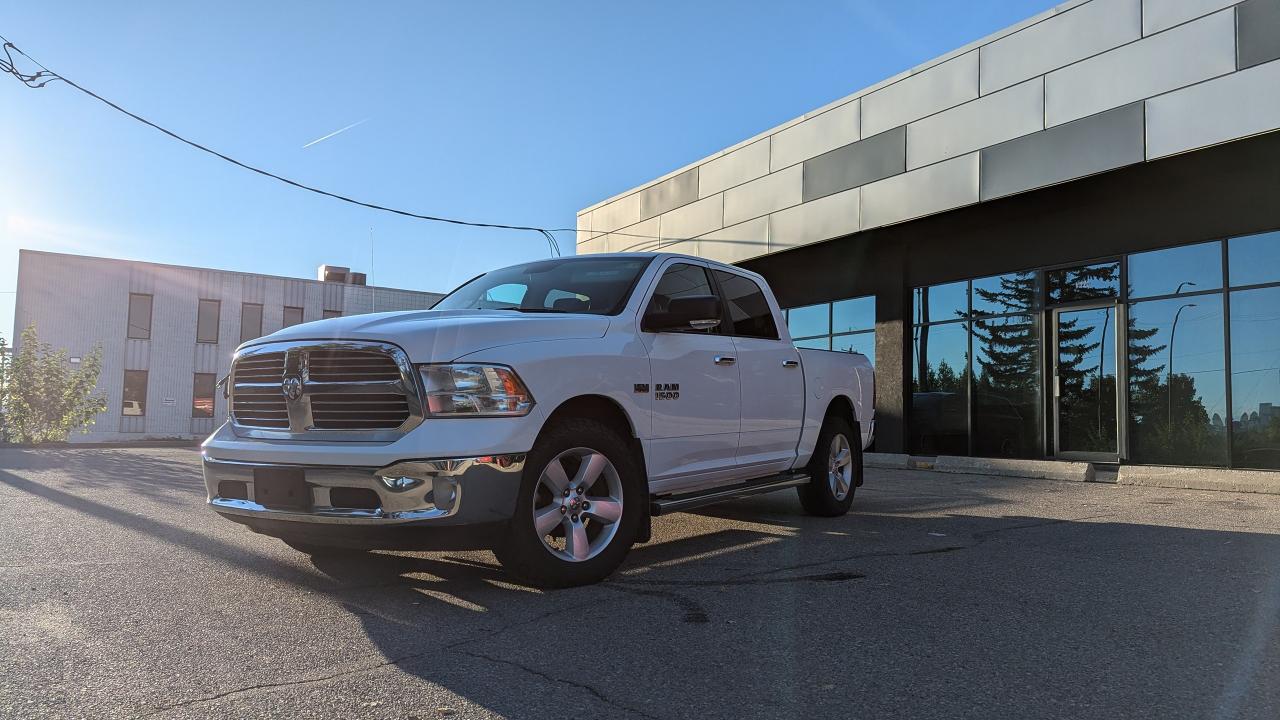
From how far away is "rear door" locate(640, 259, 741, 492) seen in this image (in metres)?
5.31

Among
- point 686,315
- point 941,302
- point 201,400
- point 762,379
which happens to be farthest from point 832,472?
point 201,400

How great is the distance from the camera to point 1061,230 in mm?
14125

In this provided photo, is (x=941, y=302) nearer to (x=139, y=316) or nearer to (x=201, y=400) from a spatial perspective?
(x=201, y=400)

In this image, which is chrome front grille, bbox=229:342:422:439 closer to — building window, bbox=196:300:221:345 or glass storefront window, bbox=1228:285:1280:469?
glass storefront window, bbox=1228:285:1280:469

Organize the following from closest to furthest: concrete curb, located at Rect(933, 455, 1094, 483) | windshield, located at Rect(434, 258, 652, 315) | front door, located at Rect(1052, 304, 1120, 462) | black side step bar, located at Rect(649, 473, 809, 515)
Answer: black side step bar, located at Rect(649, 473, 809, 515), windshield, located at Rect(434, 258, 652, 315), concrete curb, located at Rect(933, 455, 1094, 483), front door, located at Rect(1052, 304, 1120, 462)

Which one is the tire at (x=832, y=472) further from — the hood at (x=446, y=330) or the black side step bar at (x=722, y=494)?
the hood at (x=446, y=330)

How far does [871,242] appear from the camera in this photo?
17.3m

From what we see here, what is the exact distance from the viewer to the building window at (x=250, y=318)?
39.6 metres

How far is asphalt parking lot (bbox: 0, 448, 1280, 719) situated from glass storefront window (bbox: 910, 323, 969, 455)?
A: 9.13m

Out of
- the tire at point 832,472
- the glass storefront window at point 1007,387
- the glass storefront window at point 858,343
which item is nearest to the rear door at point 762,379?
the tire at point 832,472

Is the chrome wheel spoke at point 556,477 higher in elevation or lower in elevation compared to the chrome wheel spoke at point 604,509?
higher

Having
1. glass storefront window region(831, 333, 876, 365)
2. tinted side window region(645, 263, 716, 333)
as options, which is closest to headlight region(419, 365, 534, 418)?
tinted side window region(645, 263, 716, 333)

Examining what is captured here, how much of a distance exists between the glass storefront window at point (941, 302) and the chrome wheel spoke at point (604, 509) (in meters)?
12.5

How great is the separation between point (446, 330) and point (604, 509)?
1256mm
